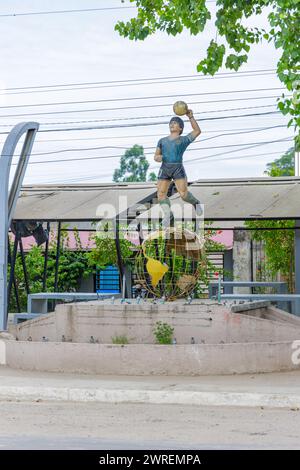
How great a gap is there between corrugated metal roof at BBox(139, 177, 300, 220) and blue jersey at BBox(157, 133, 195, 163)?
3.68m

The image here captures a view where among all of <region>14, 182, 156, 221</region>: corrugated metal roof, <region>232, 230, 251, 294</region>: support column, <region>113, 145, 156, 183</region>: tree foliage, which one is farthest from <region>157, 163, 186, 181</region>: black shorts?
<region>113, 145, 156, 183</region>: tree foliage

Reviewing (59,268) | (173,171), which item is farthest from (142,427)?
(59,268)

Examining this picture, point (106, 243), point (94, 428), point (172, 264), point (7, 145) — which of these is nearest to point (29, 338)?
point (172, 264)

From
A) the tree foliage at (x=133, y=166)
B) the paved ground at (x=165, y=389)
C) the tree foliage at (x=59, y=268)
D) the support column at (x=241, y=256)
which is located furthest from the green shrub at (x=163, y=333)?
the tree foliage at (x=133, y=166)

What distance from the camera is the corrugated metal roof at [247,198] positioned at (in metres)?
20.5

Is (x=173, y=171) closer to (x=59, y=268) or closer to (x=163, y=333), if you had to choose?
(x=163, y=333)

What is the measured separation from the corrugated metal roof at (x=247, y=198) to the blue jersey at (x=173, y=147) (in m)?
3.68

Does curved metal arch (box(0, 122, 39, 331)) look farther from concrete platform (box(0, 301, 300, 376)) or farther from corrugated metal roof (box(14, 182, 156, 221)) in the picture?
concrete platform (box(0, 301, 300, 376))

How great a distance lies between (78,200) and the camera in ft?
77.6

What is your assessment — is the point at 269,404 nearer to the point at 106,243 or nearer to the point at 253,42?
the point at 253,42

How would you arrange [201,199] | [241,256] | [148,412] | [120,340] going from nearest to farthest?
[148,412] → [120,340] → [201,199] → [241,256]

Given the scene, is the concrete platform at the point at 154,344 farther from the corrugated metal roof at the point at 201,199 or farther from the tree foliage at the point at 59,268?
the tree foliage at the point at 59,268

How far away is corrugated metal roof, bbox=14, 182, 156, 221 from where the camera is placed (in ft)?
73.3

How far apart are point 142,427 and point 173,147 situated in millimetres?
7209
